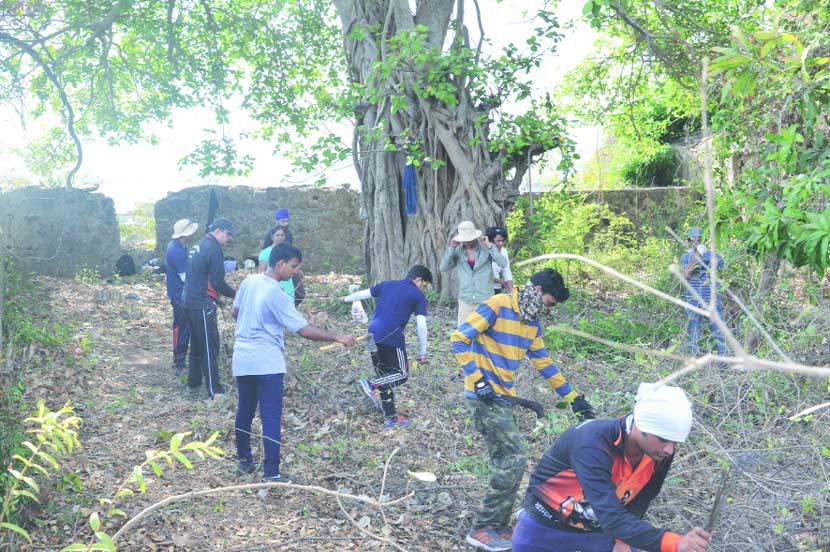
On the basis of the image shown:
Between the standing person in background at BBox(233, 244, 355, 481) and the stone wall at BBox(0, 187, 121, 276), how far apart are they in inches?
358

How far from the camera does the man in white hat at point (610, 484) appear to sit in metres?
3.13

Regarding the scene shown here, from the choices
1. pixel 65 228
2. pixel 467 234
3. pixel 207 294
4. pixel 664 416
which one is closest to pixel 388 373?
pixel 207 294

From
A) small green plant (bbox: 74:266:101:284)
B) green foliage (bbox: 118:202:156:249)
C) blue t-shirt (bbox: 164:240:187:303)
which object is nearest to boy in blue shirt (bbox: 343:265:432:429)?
blue t-shirt (bbox: 164:240:187:303)

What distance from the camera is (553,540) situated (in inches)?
144

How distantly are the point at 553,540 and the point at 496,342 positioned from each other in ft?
4.82

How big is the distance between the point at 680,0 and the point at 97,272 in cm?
1013

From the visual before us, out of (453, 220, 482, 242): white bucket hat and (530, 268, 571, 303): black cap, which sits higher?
(453, 220, 482, 242): white bucket hat

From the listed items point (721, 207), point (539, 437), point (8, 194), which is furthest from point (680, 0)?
point (8, 194)

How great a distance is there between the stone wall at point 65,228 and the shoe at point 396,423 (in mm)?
8773

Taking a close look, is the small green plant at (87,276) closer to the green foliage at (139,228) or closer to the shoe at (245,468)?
the green foliage at (139,228)

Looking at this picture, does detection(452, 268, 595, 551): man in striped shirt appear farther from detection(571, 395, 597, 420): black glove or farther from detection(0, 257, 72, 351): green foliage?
detection(0, 257, 72, 351): green foliage

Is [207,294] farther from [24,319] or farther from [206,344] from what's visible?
[24,319]

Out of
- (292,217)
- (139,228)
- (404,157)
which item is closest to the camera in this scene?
(404,157)

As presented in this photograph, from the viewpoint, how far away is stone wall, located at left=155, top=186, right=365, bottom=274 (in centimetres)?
1471
